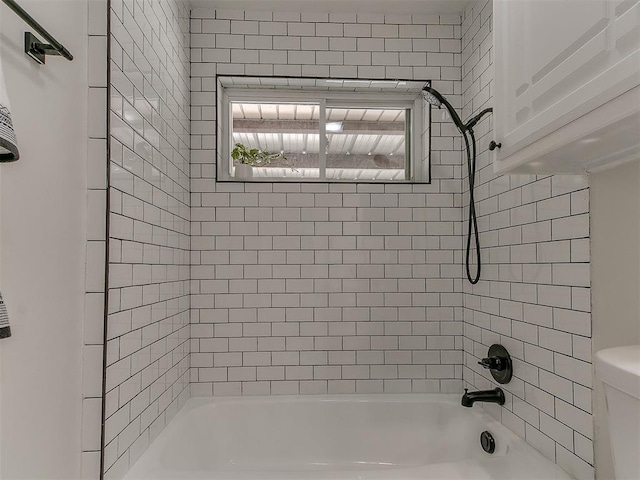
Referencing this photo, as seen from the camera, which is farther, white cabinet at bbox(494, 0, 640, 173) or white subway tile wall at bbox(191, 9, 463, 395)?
white subway tile wall at bbox(191, 9, 463, 395)

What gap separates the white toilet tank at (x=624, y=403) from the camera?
1000 mm

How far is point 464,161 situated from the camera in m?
2.59

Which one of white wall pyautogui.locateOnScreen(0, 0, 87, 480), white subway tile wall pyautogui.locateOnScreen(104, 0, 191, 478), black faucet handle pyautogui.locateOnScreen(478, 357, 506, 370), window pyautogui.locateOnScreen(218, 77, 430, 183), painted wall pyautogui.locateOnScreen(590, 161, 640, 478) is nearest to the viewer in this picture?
white wall pyautogui.locateOnScreen(0, 0, 87, 480)

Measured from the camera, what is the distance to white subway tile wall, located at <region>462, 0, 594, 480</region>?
154cm

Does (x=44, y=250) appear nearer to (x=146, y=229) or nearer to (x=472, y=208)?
(x=146, y=229)

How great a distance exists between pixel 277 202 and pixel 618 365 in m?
1.81

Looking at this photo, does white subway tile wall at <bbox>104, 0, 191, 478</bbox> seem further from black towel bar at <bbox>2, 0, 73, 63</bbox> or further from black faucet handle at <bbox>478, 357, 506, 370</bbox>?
black faucet handle at <bbox>478, 357, 506, 370</bbox>

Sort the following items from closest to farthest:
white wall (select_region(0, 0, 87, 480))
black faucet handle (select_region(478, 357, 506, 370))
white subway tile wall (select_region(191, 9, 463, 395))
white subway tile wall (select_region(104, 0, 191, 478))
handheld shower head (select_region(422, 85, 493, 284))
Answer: white wall (select_region(0, 0, 87, 480))
white subway tile wall (select_region(104, 0, 191, 478))
black faucet handle (select_region(478, 357, 506, 370))
handheld shower head (select_region(422, 85, 493, 284))
white subway tile wall (select_region(191, 9, 463, 395))

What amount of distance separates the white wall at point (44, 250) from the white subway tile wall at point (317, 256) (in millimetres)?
1132

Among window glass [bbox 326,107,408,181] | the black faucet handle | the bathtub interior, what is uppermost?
window glass [bbox 326,107,408,181]

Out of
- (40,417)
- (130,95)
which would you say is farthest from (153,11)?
(40,417)

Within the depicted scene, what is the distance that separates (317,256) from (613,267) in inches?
56.2

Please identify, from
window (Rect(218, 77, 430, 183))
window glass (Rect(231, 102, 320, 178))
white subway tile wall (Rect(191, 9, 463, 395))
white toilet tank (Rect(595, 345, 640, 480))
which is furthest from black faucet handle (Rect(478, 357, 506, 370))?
window glass (Rect(231, 102, 320, 178))

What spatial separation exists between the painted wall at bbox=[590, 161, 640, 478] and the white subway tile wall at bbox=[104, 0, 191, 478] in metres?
1.49
